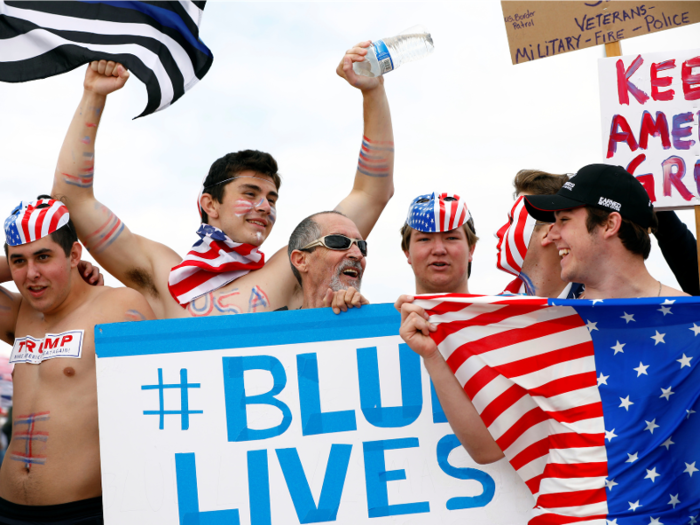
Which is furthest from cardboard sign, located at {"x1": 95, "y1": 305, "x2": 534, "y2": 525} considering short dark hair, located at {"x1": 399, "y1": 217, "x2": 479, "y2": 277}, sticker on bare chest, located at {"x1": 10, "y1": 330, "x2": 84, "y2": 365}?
short dark hair, located at {"x1": 399, "y1": 217, "x2": 479, "y2": 277}

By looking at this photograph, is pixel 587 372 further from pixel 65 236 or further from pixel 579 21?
pixel 65 236

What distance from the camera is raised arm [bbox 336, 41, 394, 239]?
157 inches

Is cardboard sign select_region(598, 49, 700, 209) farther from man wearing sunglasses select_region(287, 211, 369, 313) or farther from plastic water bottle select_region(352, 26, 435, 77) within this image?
man wearing sunglasses select_region(287, 211, 369, 313)

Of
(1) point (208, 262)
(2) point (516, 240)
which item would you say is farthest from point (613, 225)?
(1) point (208, 262)

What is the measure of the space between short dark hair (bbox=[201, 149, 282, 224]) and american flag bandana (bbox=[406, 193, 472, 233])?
944 millimetres

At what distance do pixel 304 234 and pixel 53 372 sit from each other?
4.91 feet

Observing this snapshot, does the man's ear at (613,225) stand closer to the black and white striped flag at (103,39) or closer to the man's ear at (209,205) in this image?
the man's ear at (209,205)

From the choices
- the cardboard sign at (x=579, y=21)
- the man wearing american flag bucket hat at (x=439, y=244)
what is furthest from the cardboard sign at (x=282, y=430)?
the cardboard sign at (x=579, y=21)

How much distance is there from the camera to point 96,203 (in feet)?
12.4

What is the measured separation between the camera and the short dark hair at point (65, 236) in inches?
138

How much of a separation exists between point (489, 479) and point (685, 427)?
885 millimetres

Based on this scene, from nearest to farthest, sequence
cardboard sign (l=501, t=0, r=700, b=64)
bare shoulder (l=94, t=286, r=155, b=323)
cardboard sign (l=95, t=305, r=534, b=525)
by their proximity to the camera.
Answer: cardboard sign (l=95, t=305, r=534, b=525), bare shoulder (l=94, t=286, r=155, b=323), cardboard sign (l=501, t=0, r=700, b=64)

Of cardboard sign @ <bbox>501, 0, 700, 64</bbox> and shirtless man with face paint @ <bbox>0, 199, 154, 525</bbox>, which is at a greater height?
cardboard sign @ <bbox>501, 0, 700, 64</bbox>

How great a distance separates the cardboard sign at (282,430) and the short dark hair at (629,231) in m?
1.00
